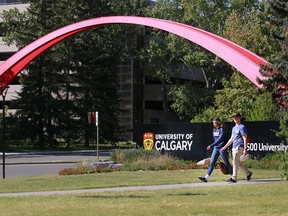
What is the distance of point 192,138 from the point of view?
1056 inches

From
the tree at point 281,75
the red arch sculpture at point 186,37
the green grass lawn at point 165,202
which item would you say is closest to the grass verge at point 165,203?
the green grass lawn at point 165,202

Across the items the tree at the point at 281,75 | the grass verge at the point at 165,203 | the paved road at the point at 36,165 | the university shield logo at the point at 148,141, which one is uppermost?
the tree at the point at 281,75

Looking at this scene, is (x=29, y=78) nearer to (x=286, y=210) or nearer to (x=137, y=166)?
(x=137, y=166)

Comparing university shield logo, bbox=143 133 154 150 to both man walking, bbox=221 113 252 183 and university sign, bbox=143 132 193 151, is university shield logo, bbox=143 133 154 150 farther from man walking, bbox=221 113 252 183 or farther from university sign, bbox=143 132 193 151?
Answer: man walking, bbox=221 113 252 183

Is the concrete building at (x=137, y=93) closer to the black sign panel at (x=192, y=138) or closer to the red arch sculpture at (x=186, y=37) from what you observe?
the red arch sculpture at (x=186, y=37)

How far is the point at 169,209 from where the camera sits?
10039 millimetres

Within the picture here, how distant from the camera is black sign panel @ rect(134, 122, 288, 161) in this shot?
24.2 m

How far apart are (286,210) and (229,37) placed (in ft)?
118

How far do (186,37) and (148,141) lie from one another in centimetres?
607

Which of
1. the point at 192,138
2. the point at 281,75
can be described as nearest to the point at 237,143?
the point at 281,75

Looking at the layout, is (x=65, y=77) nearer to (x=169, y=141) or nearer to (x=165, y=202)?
(x=169, y=141)

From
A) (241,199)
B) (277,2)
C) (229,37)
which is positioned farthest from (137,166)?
(229,37)

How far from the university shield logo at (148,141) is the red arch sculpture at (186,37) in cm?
536

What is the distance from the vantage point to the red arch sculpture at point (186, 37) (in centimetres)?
2203
